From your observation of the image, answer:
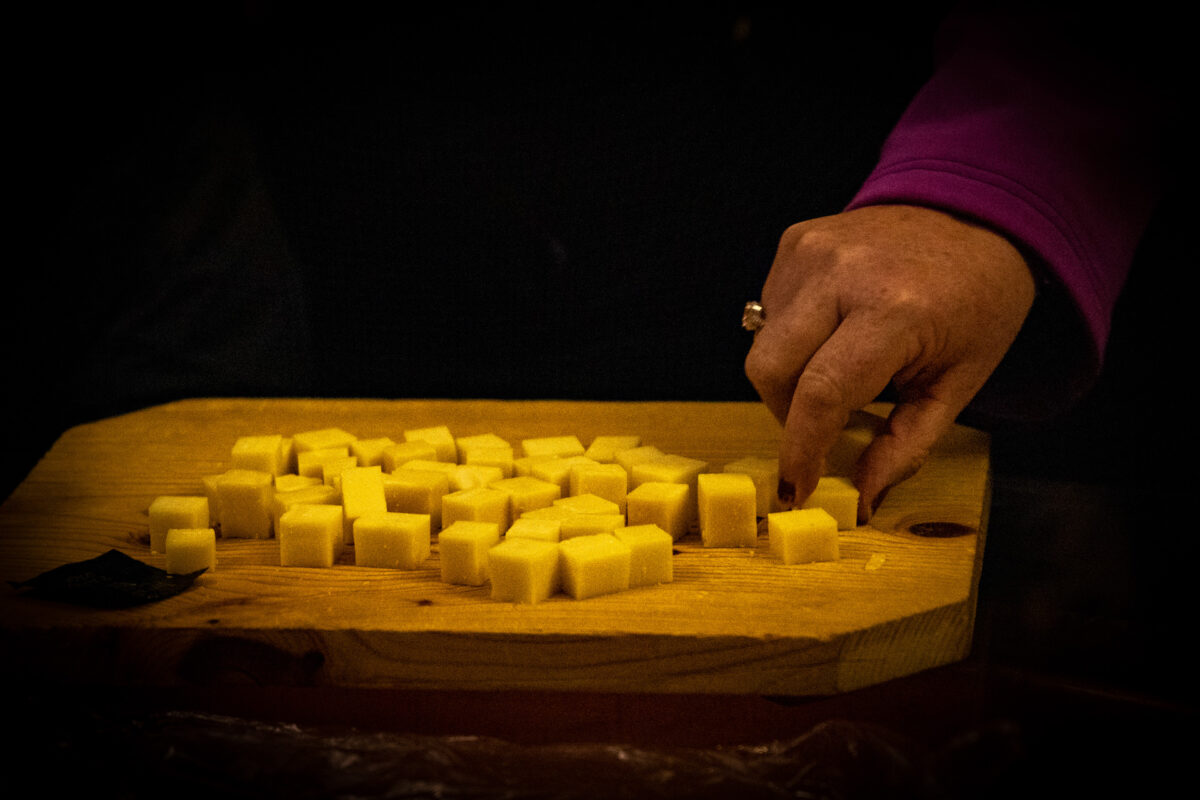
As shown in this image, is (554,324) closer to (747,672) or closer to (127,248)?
(127,248)

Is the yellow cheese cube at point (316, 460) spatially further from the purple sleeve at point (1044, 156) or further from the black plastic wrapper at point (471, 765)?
the purple sleeve at point (1044, 156)

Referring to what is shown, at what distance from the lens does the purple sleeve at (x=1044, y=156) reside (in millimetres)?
1677

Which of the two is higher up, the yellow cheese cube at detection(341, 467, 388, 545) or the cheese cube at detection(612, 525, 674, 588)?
the yellow cheese cube at detection(341, 467, 388, 545)

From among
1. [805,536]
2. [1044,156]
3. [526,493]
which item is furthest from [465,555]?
[1044,156]

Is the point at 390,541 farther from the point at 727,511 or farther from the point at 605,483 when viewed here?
the point at 727,511

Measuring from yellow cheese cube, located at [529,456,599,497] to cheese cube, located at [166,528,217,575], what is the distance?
552 millimetres

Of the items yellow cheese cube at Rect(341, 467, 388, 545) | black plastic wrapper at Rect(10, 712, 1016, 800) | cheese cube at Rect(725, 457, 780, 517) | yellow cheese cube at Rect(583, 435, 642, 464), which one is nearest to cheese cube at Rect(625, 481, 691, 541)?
cheese cube at Rect(725, 457, 780, 517)

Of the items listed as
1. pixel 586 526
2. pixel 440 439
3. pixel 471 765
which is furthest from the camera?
pixel 440 439

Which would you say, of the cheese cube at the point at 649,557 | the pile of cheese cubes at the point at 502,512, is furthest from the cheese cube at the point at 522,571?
the cheese cube at the point at 649,557

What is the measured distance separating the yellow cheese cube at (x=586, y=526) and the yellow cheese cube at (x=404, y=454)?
0.44 m

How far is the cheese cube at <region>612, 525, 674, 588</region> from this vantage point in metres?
1.49

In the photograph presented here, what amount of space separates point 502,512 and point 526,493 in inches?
2.3

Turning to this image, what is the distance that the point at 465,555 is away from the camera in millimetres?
1513

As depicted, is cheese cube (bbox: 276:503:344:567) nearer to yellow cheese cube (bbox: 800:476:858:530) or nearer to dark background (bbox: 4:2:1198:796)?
yellow cheese cube (bbox: 800:476:858:530)
